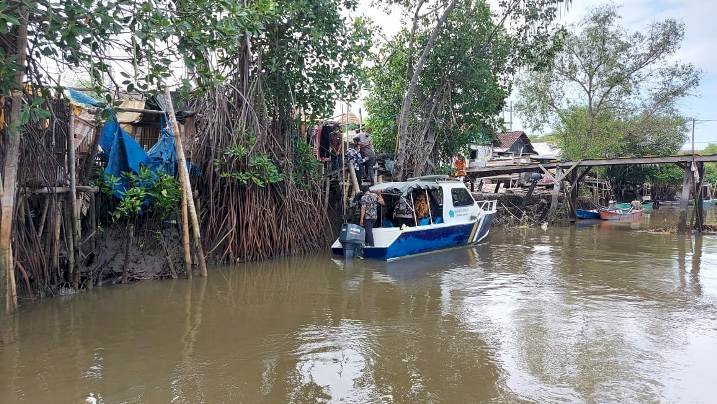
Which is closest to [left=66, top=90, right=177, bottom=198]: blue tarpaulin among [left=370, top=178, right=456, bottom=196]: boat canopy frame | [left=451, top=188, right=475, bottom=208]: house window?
[left=370, top=178, right=456, bottom=196]: boat canopy frame

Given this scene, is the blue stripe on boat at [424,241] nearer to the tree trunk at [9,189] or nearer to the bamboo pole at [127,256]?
the bamboo pole at [127,256]

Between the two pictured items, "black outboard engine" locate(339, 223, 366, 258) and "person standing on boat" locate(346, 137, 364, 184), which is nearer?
"black outboard engine" locate(339, 223, 366, 258)

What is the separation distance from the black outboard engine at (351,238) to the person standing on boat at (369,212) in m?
0.15

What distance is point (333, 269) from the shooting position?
30.8 feet

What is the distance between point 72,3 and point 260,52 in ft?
17.8

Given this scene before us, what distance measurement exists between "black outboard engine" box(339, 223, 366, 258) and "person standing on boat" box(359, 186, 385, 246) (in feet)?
0.50

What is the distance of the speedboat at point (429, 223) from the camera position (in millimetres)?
10125

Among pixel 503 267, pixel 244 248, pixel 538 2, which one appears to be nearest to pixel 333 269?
pixel 244 248

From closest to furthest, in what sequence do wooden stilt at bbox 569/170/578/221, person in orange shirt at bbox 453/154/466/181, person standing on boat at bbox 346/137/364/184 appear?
person standing on boat at bbox 346/137/364/184
person in orange shirt at bbox 453/154/466/181
wooden stilt at bbox 569/170/578/221

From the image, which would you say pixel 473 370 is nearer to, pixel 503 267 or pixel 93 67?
pixel 93 67

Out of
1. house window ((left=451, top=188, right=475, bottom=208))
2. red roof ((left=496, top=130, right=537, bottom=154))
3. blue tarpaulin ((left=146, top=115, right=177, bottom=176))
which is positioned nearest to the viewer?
blue tarpaulin ((left=146, top=115, right=177, bottom=176))

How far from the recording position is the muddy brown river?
3969mm

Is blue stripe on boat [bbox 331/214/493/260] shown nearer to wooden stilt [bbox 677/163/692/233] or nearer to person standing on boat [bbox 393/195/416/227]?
person standing on boat [bbox 393/195/416/227]

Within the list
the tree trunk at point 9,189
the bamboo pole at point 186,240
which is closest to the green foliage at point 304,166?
the bamboo pole at point 186,240
